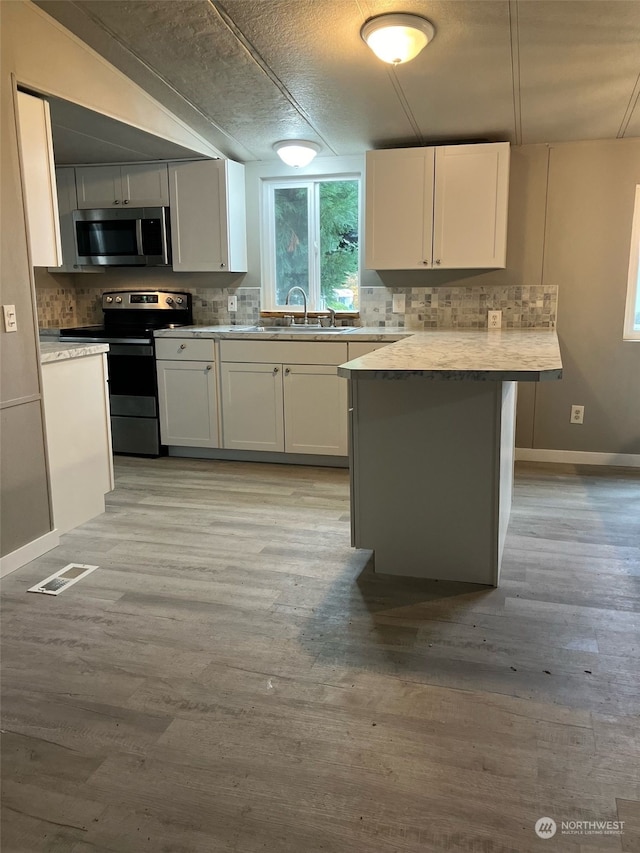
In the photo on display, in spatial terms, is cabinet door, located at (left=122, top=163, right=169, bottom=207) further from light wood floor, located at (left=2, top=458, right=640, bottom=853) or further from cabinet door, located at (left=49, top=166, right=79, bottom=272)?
light wood floor, located at (left=2, top=458, right=640, bottom=853)

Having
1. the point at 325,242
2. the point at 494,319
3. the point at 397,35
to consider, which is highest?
the point at 397,35

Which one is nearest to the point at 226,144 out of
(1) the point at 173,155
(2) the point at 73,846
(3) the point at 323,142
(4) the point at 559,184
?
(1) the point at 173,155

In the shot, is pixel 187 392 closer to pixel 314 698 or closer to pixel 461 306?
pixel 461 306

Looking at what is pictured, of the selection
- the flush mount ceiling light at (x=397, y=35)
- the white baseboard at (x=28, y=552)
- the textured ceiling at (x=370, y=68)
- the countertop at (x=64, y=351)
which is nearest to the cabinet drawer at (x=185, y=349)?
the countertop at (x=64, y=351)

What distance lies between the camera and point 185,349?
465cm

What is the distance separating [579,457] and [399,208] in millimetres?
2048

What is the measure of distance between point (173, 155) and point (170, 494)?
2.33 metres

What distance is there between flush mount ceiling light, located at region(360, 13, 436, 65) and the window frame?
5.95 ft

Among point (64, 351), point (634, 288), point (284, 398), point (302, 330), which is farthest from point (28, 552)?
point (634, 288)

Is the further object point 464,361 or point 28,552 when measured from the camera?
point 28,552

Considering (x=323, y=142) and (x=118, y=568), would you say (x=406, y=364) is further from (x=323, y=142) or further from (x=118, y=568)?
(x=323, y=142)

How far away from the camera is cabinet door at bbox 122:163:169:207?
471 centimetres

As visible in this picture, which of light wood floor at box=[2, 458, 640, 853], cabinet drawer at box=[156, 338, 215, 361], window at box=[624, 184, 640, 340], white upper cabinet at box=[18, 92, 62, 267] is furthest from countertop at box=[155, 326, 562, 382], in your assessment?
white upper cabinet at box=[18, 92, 62, 267]

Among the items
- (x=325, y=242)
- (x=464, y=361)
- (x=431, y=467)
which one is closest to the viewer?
(x=464, y=361)
